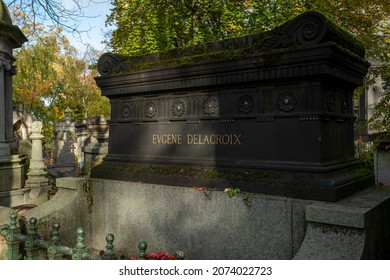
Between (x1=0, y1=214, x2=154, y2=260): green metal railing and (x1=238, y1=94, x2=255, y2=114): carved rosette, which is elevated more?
(x1=238, y1=94, x2=255, y2=114): carved rosette

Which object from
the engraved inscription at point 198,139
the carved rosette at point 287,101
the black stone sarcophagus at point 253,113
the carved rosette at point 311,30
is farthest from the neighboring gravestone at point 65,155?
the carved rosette at point 311,30

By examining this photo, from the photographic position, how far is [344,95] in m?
4.71

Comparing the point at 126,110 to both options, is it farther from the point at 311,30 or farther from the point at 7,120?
the point at 7,120

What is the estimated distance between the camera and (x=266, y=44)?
4.34 metres

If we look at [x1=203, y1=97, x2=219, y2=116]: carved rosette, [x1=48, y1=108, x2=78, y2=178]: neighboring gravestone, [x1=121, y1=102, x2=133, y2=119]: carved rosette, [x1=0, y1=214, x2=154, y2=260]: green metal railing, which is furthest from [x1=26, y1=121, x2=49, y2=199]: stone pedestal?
[x1=203, y1=97, x2=219, y2=116]: carved rosette

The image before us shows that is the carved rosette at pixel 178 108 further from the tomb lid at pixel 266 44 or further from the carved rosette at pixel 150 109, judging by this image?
the tomb lid at pixel 266 44

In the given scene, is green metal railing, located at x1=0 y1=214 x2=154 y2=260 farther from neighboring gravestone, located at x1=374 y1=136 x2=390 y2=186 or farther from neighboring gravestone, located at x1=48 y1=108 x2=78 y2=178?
neighboring gravestone, located at x1=48 y1=108 x2=78 y2=178

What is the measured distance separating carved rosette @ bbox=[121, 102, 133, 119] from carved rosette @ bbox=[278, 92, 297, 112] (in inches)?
103

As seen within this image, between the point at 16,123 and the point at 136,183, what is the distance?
14.2 m

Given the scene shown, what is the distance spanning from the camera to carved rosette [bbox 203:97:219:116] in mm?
4854

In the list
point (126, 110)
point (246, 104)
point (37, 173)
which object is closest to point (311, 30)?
point (246, 104)

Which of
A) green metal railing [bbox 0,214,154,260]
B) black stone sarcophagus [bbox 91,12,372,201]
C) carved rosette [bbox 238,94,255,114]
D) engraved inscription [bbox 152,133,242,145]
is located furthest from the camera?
engraved inscription [bbox 152,133,242,145]

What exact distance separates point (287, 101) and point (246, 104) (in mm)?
558

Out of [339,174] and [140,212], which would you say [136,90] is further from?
[339,174]
